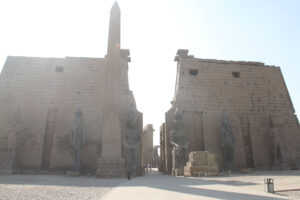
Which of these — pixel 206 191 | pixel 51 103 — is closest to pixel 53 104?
pixel 51 103

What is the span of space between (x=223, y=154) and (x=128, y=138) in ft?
17.5

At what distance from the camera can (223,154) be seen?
492 inches

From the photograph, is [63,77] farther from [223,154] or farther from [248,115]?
[248,115]

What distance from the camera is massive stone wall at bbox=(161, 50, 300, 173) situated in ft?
42.7

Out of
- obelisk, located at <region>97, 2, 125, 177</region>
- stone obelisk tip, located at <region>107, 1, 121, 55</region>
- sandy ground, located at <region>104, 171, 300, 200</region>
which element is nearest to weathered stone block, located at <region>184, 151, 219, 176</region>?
obelisk, located at <region>97, 2, 125, 177</region>

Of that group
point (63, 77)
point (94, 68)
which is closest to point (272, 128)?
point (94, 68)

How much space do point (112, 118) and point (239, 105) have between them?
869cm

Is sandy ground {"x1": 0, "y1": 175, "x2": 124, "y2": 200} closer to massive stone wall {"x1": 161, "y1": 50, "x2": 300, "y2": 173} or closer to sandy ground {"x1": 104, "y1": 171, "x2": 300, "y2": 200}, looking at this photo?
sandy ground {"x1": 104, "y1": 171, "x2": 300, "y2": 200}

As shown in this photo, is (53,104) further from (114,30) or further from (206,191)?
(206,191)

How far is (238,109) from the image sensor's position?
1402cm

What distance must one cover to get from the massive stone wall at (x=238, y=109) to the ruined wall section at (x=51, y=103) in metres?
4.54

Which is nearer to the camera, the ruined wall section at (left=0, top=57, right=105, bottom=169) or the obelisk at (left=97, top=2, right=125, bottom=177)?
the obelisk at (left=97, top=2, right=125, bottom=177)

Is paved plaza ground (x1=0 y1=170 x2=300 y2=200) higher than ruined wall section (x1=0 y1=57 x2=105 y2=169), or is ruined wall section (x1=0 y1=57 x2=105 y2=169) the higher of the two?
ruined wall section (x1=0 y1=57 x2=105 y2=169)

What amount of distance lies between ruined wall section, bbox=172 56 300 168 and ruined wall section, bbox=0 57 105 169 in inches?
201
